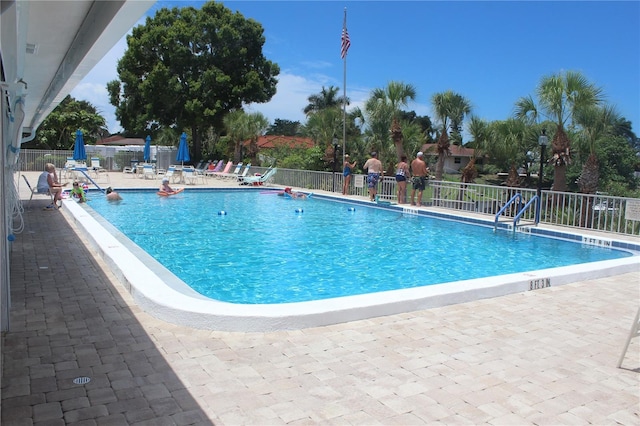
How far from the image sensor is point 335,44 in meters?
22.0

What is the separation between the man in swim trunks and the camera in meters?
14.2

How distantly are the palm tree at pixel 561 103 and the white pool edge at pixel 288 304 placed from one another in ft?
33.2

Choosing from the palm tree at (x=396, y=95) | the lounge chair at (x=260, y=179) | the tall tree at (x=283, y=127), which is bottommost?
the lounge chair at (x=260, y=179)

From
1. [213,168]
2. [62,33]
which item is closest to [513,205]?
[62,33]

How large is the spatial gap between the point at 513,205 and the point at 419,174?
9.01ft

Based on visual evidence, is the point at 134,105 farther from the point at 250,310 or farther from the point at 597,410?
the point at 597,410

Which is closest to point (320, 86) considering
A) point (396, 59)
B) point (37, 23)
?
point (396, 59)

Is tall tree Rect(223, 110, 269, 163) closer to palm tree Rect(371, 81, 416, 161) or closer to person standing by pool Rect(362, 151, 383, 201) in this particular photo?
palm tree Rect(371, 81, 416, 161)

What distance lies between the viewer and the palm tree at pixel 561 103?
591 inches

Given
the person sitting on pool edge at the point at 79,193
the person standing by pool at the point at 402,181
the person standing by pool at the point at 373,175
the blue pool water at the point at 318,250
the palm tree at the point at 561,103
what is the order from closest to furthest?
the blue pool water at the point at 318,250 < the person sitting on pool edge at the point at 79,193 < the palm tree at the point at 561,103 < the person standing by pool at the point at 402,181 < the person standing by pool at the point at 373,175

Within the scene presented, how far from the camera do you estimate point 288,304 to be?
15.2 feet

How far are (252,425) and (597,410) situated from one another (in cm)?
206

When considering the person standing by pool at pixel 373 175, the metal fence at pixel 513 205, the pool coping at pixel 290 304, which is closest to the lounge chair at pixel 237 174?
the metal fence at pixel 513 205

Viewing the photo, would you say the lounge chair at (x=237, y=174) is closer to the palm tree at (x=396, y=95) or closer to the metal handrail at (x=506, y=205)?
the palm tree at (x=396, y=95)
